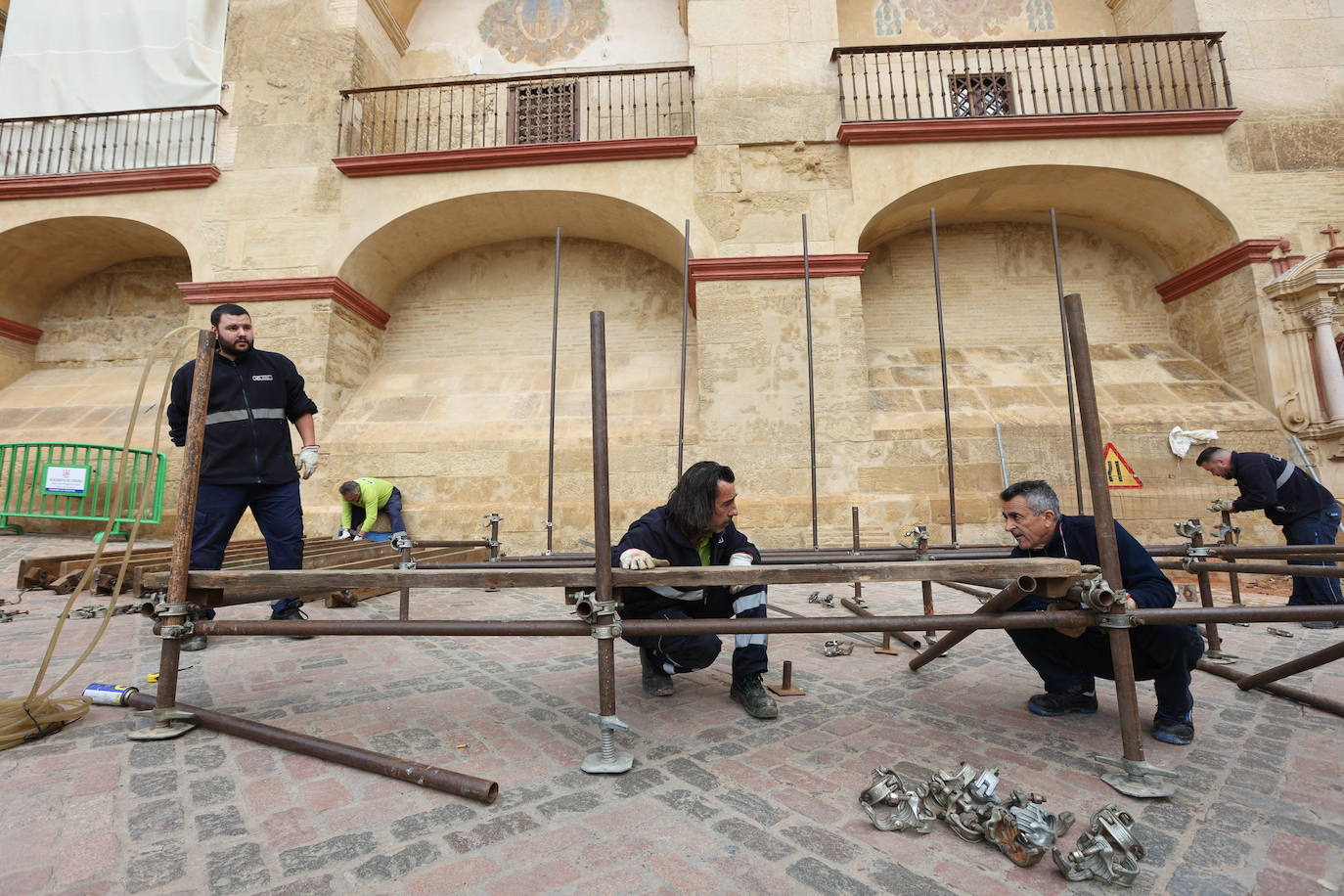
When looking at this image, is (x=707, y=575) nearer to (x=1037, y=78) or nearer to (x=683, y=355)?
(x=683, y=355)

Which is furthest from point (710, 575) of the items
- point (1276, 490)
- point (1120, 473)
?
point (1120, 473)

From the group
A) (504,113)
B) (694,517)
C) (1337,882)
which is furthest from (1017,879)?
(504,113)

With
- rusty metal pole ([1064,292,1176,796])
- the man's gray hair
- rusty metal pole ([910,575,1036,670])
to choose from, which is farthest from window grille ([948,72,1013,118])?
rusty metal pole ([910,575,1036,670])

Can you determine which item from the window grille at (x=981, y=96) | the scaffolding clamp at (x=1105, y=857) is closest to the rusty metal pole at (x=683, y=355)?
the scaffolding clamp at (x=1105, y=857)

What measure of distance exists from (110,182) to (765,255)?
30.7 feet

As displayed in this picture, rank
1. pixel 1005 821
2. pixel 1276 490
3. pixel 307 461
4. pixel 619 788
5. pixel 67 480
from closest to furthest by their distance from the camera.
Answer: pixel 1005 821
pixel 619 788
pixel 307 461
pixel 1276 490
pixel 67 480

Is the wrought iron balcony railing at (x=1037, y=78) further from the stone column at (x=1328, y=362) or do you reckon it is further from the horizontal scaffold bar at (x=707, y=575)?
the horizontal scaffold bar at (x=707, y=575)

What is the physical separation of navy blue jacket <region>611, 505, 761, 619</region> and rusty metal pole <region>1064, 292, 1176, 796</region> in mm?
1231

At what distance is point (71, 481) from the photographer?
7016mm

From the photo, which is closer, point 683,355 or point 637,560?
point 637,560

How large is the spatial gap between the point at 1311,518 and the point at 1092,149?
5623mm

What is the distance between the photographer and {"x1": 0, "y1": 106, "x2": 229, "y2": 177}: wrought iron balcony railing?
8.50 metres

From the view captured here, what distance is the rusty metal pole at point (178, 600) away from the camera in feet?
6.92

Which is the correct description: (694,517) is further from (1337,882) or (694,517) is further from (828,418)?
(828,418)
